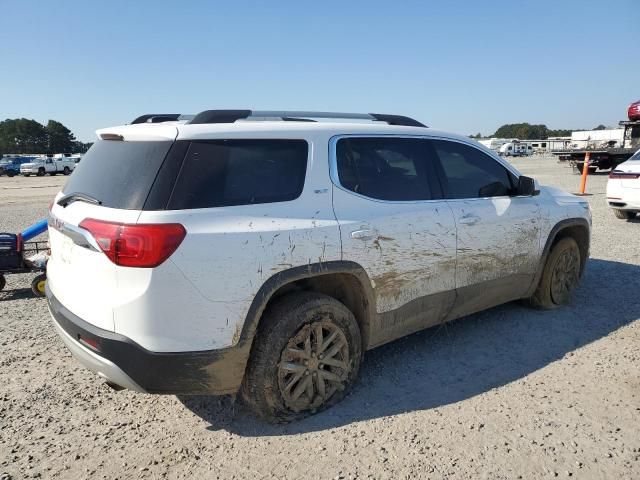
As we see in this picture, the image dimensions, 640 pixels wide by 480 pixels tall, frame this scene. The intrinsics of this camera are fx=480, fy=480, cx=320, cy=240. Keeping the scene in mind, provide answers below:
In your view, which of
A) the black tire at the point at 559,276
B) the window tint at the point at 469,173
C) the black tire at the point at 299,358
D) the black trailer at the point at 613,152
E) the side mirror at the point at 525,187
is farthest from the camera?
the black trailer at the point at 613,152

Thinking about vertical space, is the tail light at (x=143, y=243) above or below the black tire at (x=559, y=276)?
above

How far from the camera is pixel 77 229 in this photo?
8.80 ft

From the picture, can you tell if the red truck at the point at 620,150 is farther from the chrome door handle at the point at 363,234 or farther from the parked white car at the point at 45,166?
the parked white car at the point at 45,166

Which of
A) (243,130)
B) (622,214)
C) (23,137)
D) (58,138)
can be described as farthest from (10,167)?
(58,138)

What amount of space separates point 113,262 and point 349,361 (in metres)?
1.64

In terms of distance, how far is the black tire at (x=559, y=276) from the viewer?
4.77 meters

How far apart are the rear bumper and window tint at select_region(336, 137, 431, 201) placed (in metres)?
1.32

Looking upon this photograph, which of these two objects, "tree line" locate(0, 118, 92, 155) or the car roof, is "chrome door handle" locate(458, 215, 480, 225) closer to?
the car roof

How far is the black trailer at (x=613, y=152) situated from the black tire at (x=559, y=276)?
1931 cm

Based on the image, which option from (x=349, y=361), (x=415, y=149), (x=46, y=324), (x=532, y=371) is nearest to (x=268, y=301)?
(x=349, y=361)

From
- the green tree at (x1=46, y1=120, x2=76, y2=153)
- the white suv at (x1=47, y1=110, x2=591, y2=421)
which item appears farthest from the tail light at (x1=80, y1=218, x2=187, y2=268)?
the green tree at (x1=46, y1=120, x2=76, y2=153)

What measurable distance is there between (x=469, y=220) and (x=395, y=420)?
1.65 metres

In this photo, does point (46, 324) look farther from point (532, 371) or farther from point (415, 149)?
point (532, 371)

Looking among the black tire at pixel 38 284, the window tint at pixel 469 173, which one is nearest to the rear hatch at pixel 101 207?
the window tint at pixel 469 173
